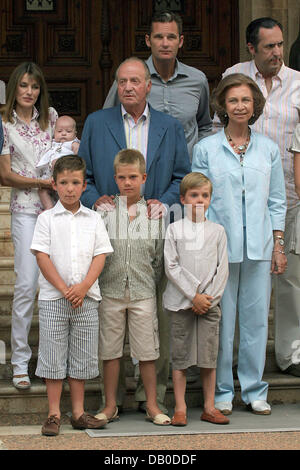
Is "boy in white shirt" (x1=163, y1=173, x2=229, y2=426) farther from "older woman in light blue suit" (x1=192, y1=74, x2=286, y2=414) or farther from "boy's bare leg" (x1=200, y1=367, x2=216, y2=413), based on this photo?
"older woman in light blue suit" (x1=192, y1=74, x2=286, y2=414)

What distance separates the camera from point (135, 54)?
28.8 ft

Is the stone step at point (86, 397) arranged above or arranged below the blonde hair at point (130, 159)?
below

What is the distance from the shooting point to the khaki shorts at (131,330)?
5551 mm

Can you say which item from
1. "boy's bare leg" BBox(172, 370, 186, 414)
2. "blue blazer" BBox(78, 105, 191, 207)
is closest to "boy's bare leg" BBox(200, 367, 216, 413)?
"boy's bare leg" BBox(172, 370, 186, 414)

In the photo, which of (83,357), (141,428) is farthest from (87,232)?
(141,428)

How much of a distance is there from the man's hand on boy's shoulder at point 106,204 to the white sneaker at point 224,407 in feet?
4.00

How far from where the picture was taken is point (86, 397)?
231 inches

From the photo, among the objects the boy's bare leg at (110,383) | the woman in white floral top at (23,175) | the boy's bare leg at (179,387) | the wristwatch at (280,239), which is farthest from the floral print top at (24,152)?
the wristwatch at (280,239)

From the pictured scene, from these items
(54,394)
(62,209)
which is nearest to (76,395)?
(54,394)

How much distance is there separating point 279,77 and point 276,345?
1.63 meters

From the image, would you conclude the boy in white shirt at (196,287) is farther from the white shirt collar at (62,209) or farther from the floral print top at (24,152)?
the floral print top at (24,152)

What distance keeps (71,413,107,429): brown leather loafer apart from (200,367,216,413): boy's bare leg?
1.89ft

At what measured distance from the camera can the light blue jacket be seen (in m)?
5.73

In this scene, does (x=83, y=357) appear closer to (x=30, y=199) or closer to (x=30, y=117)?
(x=30, y=199)
